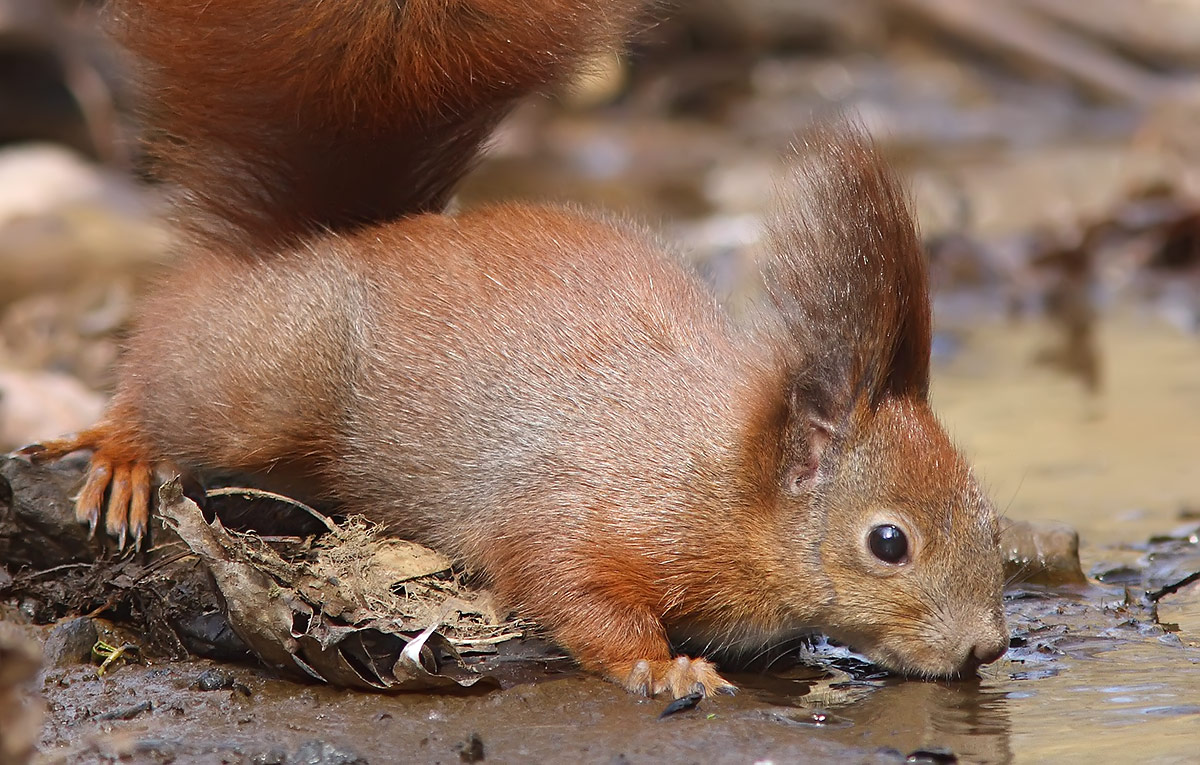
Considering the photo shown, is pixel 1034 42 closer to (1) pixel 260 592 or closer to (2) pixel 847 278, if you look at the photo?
(2) pixel 847 278

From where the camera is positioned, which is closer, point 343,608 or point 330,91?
point 343,608

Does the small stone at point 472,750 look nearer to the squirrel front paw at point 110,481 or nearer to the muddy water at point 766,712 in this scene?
the muddy water at point 766,712

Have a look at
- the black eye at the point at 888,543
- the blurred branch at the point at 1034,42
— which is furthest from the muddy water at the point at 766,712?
the blurred branch at the point at 1034,42

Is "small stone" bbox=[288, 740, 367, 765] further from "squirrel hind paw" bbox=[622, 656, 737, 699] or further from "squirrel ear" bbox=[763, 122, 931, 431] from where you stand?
"squirrel ear" bbox=[763, 122, 931, 431]

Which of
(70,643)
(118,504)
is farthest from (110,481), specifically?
(70,643)

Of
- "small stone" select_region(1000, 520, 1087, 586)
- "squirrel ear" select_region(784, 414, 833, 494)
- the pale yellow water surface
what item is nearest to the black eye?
"squirrel ear" select_region(784, 414, 833, 494)

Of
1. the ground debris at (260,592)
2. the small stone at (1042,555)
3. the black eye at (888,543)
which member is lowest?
the ground debris at (260,592)
